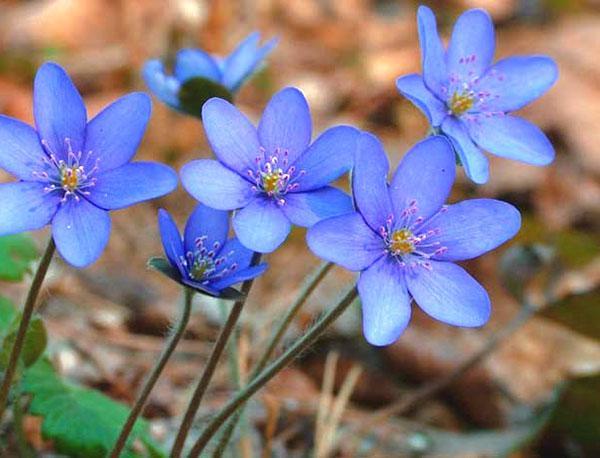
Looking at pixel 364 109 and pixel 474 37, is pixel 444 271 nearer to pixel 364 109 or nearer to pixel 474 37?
pixel 474 37

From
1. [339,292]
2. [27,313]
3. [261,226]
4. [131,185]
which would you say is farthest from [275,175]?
[339,292]

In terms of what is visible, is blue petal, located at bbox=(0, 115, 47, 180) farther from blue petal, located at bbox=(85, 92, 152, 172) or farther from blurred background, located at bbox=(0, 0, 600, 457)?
blurred background, located at bbox=(0, 0, 600, 457)

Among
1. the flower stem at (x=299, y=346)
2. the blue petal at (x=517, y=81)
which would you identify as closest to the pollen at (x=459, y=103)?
the blue petal at (x=517, y=81)

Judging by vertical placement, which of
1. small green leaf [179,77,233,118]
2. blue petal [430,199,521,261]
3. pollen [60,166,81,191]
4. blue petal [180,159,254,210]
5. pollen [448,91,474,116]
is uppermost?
small green leaf [179,77,233,118]

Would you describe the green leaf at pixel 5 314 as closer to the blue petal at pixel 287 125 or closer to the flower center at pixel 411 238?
the blue petal at pixel 287 125

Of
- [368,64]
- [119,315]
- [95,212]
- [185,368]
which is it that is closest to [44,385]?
[95,212]

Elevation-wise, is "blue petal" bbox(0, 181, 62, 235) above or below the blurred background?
above

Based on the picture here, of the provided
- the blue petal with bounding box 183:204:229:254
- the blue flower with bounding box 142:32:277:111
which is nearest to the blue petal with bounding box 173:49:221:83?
the blue flower with bounding box 142:32:277:111
